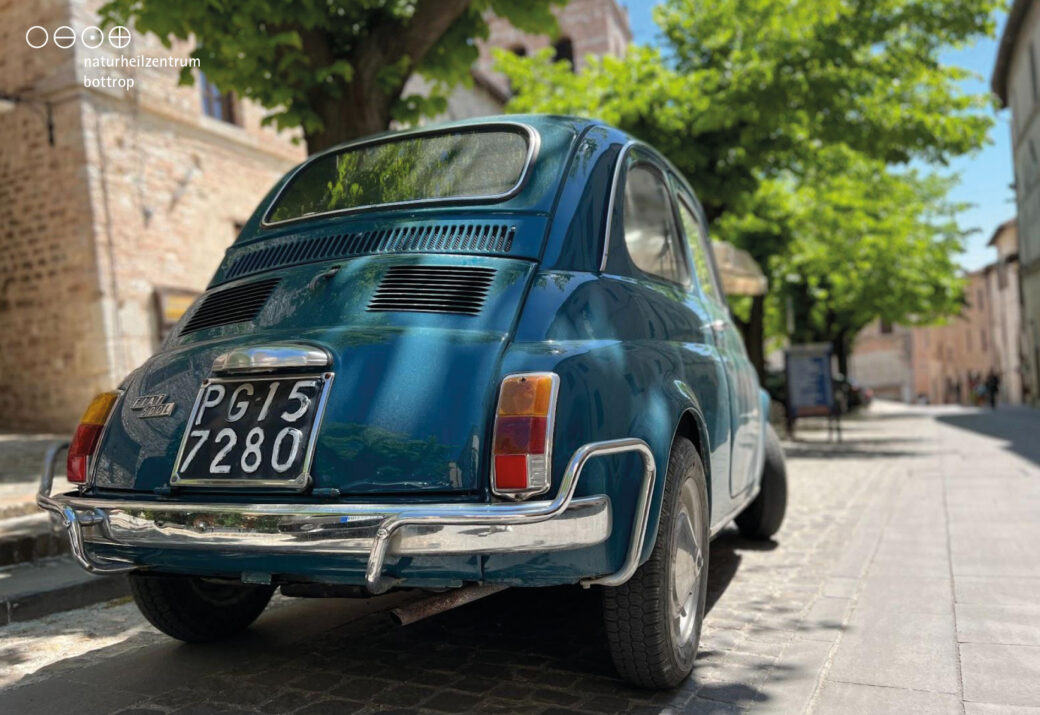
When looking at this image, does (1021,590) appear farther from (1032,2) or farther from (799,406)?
(1032,2)

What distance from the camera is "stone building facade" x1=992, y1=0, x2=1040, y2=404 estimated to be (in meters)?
34.8

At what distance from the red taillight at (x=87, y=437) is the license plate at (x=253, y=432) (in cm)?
47

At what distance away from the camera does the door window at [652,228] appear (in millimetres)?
3847

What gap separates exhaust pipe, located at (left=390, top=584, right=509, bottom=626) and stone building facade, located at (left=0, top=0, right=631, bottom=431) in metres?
13.2

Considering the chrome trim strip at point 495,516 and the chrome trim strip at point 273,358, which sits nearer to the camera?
the chrome trim strip at point 495,516

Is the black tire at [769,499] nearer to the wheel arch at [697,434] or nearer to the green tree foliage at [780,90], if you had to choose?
the wheel arch at [697,434]

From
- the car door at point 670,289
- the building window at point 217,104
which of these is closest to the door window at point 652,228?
the car door at point 670,289

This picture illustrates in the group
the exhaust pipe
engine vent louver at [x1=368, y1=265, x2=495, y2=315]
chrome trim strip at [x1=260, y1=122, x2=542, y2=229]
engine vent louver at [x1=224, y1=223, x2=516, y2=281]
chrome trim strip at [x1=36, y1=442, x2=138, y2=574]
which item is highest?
chrome trim strip at [x1=260, y1=122, x2=542, y2=229]

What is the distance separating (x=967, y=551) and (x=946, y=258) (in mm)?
26670

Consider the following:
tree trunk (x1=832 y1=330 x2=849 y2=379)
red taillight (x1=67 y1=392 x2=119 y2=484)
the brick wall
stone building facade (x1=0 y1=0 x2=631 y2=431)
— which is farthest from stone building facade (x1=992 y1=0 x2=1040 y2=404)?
red taillight (x1=67 y1=392 x2=119 y2=484)

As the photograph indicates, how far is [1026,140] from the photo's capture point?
126 feet

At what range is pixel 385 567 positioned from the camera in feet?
8.55

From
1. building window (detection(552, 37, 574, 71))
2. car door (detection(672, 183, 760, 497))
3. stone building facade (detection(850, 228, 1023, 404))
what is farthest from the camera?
stone building facade (detection(850, 228, 1023, 404))

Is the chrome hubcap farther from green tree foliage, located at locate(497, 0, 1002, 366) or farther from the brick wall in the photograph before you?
the brick wall
